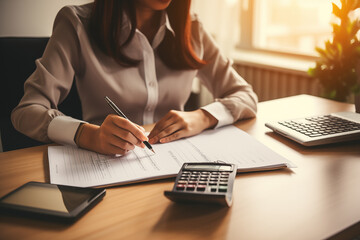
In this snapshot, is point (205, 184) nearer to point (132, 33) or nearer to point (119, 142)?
point (119, 142)

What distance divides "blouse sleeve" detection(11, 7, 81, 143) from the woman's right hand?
0.09 m

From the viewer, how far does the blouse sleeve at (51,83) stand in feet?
2.88

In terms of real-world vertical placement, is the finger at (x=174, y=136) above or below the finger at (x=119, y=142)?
below

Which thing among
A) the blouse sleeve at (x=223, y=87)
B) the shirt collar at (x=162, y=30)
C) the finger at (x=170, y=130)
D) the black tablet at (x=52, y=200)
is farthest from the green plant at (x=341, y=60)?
the black tablet at (x=52, y=200)

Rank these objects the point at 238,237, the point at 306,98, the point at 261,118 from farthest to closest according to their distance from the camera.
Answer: the point at 306,98, the point at 261,118, the point at 238,237

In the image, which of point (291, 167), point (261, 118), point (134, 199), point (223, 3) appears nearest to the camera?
point (134, 199)

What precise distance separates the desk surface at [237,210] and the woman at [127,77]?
0.48ft

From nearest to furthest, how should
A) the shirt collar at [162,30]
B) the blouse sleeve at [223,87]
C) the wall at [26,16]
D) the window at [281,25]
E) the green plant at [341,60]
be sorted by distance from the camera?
the blouse sleeve at [223,87] < the shirt collar at [162,30] < the green plant at [341,60] < the wall at [26,16] < the window at [281,25]

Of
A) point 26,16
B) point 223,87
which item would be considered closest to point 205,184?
point 223,87

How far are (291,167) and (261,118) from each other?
0.36m

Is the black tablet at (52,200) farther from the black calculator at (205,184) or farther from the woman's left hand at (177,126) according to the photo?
the woman's left hand at (177,126)

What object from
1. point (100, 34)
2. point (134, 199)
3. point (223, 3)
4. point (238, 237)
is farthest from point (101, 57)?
point (223, 3)

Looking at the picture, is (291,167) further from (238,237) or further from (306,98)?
(306,98)

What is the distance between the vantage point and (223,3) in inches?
93.7
